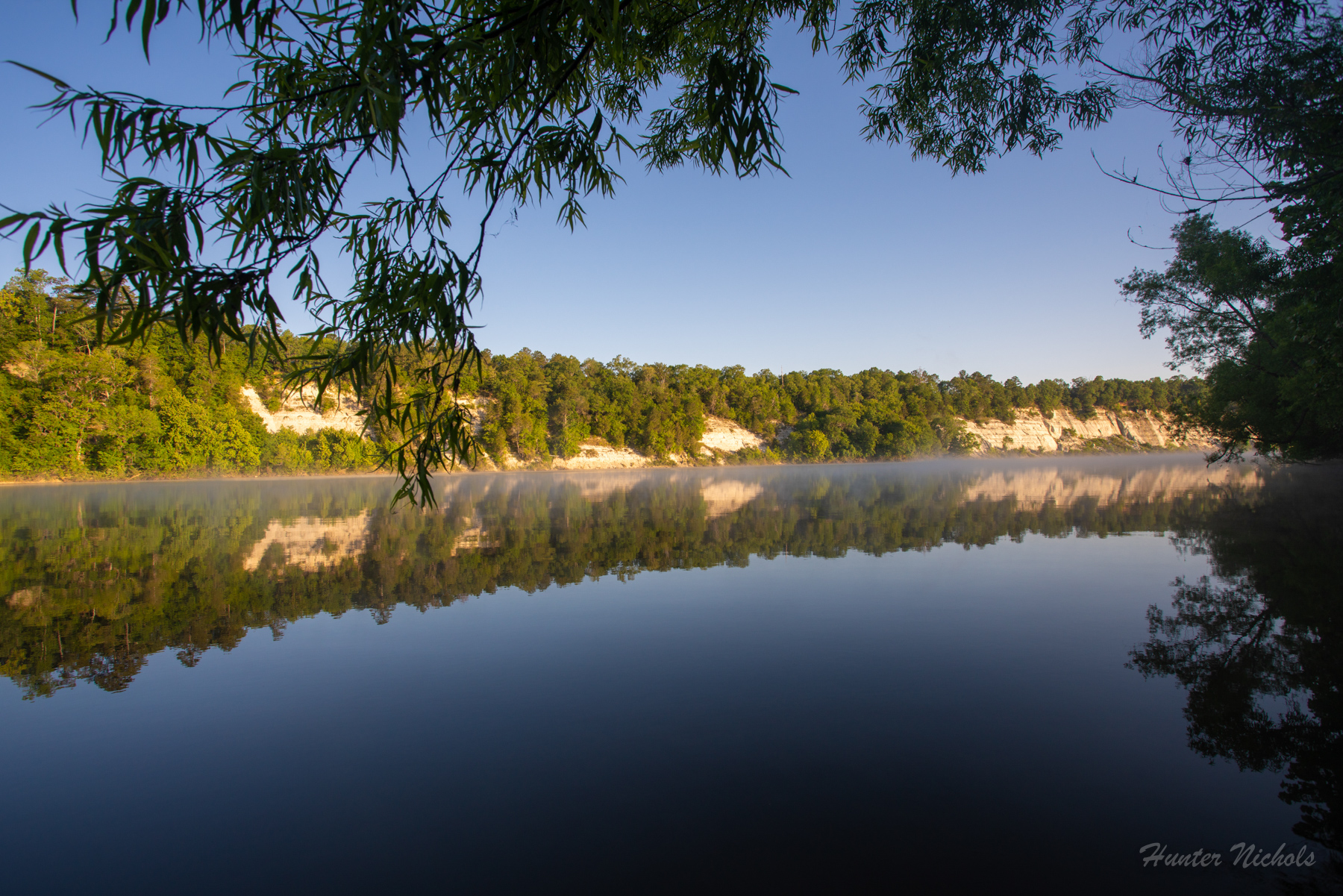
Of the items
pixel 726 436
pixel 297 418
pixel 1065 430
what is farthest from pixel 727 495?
pixel 1065 430

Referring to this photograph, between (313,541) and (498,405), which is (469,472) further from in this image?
(313,541)

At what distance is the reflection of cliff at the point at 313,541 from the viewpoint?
10.1m

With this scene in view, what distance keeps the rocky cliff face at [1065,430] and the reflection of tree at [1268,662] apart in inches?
3857

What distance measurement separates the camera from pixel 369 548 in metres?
11.3

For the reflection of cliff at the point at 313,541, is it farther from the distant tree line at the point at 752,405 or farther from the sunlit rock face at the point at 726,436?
the sunlit rock face at the point at 726,436

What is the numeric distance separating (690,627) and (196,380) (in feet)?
171

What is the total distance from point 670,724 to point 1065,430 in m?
120

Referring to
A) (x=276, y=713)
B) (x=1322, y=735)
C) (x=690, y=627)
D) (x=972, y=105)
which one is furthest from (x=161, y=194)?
(x=972, y=105)

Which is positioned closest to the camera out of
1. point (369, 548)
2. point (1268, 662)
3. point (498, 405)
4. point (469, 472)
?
point (1268, 662)

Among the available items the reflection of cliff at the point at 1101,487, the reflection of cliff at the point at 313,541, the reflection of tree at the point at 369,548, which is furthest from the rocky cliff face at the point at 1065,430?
the reflection of cliff at the point at 313,541

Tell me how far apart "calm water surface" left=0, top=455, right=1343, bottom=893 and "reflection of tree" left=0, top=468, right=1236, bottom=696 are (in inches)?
3.8

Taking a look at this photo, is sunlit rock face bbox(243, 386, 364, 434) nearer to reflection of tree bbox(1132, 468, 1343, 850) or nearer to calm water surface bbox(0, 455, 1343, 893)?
calm water surface bbox(0, 455, 1343, 893)

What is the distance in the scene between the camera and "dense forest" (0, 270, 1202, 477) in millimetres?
37656

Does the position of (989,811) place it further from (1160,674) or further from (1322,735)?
(1160,674)
